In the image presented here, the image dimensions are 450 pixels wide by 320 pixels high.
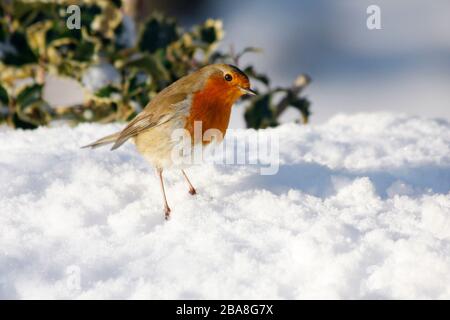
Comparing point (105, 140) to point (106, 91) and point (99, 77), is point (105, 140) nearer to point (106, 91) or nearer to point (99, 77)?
point (106, 91)

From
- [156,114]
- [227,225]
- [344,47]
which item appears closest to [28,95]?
[156,114]

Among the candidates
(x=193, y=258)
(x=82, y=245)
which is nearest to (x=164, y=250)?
(x=193, y=258)

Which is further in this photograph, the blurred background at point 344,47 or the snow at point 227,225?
Result: the blurred background at point 344,47

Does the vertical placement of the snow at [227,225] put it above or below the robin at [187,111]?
below

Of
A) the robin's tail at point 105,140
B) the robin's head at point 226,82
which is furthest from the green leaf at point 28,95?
the robin's head at point 226,82

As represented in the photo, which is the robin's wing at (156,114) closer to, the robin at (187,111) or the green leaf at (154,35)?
the robin at (187,111)

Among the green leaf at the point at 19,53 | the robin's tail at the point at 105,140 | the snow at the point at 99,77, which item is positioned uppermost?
the green leaf at the point at 19,53

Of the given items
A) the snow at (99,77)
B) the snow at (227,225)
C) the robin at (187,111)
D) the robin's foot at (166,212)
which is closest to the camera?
the snow at (227,225)
